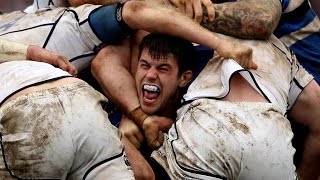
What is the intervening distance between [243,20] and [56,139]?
1.02m

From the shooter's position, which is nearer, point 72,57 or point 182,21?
point 182,21

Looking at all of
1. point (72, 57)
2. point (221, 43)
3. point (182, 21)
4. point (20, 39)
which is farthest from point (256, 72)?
point (20, 39)

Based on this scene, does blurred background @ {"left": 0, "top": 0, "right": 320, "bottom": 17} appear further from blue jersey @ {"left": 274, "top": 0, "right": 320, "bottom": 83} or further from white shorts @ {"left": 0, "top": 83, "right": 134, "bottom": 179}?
white shorts @ {"left": 0, "top": 83, "right": 134, "bottom": 179}

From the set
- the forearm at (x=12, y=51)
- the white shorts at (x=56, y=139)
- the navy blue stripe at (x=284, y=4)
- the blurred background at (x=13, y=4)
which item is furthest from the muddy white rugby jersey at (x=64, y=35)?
the blurred background at (x=13, y=4)

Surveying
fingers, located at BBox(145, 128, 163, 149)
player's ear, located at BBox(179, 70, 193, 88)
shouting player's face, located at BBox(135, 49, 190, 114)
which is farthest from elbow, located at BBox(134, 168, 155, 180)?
player's ear, located at BBox(179, 70, 193, 88)

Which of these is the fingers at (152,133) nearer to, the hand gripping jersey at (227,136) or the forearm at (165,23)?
the hand gripping jersey at (227,136)

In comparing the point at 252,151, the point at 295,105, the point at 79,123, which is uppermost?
the point at 79,123

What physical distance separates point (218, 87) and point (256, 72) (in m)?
0.18

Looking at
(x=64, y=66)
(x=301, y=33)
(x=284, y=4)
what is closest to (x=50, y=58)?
(x=64, y=66)

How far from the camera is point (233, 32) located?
2855 millimetres

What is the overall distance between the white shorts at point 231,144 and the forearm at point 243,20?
457mm

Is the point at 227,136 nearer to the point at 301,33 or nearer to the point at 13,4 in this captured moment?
the point at 301,33

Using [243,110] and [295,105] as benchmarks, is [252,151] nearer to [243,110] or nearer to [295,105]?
[243,110]

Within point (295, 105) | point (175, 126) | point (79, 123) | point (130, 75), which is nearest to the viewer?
point (79, 123)
